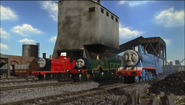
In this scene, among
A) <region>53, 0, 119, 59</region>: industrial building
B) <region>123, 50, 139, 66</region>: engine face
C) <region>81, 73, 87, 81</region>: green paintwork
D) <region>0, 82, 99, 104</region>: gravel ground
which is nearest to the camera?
<region>0, 82, 99, 104</region>: gravel ground

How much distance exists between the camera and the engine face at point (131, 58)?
12.3 metres

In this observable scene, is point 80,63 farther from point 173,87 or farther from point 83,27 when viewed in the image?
point 83,27

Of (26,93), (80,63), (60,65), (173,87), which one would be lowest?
(26,93)

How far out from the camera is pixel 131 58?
12.6 metres

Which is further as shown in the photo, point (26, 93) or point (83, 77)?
point (83, 77)

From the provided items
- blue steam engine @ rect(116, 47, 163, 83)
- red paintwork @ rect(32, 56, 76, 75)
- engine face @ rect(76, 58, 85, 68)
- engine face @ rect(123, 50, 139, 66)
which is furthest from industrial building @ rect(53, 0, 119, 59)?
blue steam engine @ rect(116, 47, 163, 83)

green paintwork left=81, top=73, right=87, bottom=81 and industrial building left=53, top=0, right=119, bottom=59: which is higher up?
industrial building left=53, top=0, right=119, bottom=59

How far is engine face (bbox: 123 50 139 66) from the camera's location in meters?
12.3

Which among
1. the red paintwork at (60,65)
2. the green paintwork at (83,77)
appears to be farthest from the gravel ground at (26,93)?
the green paintwork at (83,77)

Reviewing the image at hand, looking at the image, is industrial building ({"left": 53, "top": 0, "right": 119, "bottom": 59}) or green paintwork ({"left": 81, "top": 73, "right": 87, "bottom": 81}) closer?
green paintwork ({"left": 81, "top": 73, "right": 87, "bottom": 81})

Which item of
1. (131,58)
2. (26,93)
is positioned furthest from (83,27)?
(26,93)

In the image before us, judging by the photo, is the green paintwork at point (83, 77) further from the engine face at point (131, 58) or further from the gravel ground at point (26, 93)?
the gravel ground at point (26, 93)

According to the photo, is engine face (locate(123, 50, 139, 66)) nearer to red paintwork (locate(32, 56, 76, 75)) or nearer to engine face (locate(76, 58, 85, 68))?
engine face (locate(76, 58, 85, 68))

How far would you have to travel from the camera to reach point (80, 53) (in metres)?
24.5
